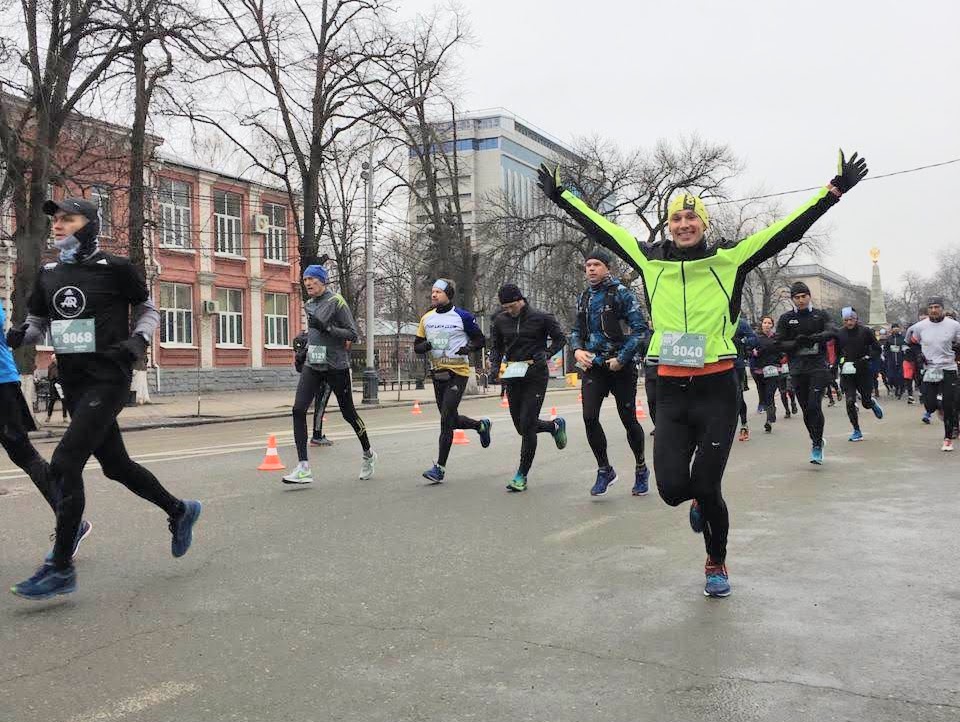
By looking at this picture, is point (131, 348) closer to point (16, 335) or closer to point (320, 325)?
point (16, 335)

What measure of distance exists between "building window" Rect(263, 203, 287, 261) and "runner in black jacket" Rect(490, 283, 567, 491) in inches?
1245

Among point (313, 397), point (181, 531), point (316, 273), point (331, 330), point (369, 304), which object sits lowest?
point (181, 531)

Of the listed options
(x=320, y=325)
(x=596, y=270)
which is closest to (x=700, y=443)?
(x=596, y=270)

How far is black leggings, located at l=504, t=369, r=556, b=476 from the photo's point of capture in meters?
7.90

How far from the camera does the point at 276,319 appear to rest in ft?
128

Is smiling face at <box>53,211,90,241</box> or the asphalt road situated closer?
the asphalt road

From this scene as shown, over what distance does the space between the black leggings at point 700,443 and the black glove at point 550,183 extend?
1.37 metres

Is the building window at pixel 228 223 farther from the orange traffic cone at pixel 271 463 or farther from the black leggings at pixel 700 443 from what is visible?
the black leggings at pixel 700 443

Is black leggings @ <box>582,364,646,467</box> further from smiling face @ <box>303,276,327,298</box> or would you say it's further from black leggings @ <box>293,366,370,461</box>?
smiling face @ <box>303,276,327,298</box>

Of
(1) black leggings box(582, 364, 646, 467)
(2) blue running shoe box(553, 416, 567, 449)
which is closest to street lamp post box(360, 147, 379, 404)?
(2) blue running shoe box(553, 416, 567, 449)

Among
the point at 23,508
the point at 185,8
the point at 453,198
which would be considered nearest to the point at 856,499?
the point at 23,508

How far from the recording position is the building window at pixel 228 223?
3641cm

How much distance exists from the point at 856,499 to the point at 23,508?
6760 mm

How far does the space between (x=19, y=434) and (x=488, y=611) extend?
3.09 meters
